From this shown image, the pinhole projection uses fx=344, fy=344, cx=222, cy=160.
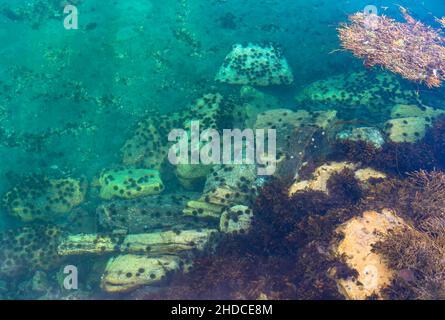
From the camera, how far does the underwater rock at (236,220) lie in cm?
876

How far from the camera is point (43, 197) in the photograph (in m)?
10.4

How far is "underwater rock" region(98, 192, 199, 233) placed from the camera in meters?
9.59

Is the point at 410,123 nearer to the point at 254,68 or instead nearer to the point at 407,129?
the point at 407,129

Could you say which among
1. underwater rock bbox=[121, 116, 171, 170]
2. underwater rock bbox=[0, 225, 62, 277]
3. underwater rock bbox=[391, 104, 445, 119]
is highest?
underwater rock bbox=[391, 104, 445, 119]

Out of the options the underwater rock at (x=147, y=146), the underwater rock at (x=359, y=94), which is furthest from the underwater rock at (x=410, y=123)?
the underwater rock at (x=147, y=146)

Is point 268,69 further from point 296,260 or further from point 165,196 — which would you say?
point 296,260

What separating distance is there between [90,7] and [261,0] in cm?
757

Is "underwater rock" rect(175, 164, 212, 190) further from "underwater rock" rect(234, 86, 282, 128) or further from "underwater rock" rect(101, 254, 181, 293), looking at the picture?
"underwater rock" rect(101, 254, 181, 293)

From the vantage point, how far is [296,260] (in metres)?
7.55

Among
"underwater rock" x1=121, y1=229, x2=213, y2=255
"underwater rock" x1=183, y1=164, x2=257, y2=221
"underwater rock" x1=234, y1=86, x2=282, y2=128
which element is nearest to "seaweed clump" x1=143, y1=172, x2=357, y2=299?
"underwater rock" x1=121, y1=229, x2=213, y2=255

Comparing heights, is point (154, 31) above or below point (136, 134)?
above

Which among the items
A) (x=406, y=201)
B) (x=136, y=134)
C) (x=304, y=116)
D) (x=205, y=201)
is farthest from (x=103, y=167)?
(x=406, y=201)

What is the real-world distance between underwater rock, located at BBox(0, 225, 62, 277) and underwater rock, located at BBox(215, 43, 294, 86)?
25.0ft

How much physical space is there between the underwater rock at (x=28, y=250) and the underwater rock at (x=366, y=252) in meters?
7.70
